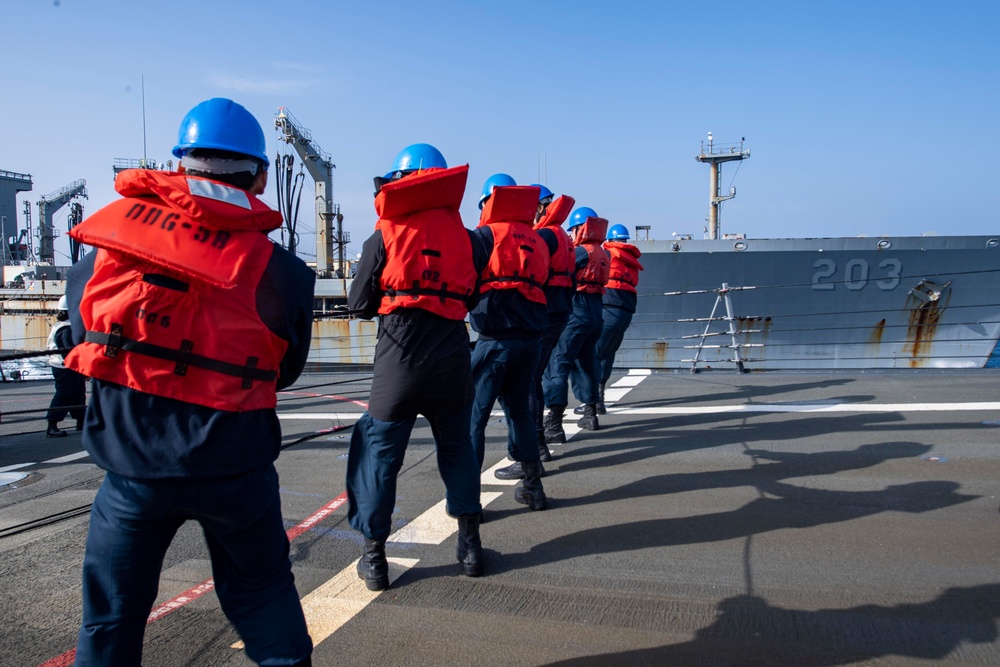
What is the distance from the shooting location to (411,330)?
3.01 metres

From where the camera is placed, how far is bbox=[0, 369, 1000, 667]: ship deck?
2.56 m

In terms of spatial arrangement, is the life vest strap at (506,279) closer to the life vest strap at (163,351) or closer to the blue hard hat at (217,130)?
the blue hard hat at (217,130)

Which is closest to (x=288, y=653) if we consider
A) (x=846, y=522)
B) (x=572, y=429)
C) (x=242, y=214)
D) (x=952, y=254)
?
(x=242, y=214)

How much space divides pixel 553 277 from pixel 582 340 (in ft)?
3.84

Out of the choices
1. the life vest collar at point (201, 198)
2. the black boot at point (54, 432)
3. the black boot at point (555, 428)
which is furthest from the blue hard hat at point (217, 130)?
the black boot at point (54, 432)

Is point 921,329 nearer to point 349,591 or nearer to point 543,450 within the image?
point 543,450

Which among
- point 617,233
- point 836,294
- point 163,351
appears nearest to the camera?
point 163,351

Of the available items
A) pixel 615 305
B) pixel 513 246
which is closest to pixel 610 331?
pixel 615 305

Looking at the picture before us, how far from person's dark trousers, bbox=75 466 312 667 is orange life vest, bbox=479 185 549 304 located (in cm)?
235

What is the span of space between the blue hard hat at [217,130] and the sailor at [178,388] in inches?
5.2

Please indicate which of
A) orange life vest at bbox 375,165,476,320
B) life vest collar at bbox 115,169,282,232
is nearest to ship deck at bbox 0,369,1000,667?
orange life vest at bbox 375,165,476,320

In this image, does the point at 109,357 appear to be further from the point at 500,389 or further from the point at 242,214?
the point at 500,389

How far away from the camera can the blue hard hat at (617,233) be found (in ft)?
29.1

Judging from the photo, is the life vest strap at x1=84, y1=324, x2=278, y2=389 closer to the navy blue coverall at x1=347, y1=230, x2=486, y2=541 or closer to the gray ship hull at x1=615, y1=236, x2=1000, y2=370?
the navy blue coverall at x1=347, y1=230, x2=486, y2=541
